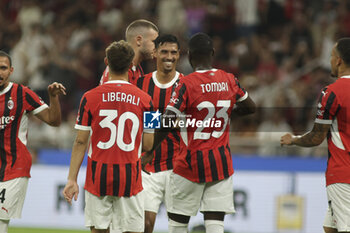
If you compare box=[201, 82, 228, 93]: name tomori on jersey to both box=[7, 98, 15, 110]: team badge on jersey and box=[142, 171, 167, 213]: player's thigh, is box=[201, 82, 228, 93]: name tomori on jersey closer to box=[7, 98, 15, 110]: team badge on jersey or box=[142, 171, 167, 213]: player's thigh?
box=[142, 171, 167, 213]: player's thigh

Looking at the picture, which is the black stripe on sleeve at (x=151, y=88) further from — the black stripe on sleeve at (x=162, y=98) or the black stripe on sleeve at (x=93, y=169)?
the black stripe on sleeve at (x=93, y=169)

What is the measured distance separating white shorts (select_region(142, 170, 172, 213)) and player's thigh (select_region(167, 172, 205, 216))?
2.43ft

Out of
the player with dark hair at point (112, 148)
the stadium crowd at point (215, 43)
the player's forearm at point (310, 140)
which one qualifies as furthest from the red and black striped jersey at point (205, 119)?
the stadium crowd at point (215, 43)

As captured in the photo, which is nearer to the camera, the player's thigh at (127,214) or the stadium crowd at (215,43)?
the player's thigh at (127,214)

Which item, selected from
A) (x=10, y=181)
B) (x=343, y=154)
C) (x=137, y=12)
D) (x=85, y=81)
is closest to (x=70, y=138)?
(x=85, y=81)

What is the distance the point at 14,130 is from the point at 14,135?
5 centimetres

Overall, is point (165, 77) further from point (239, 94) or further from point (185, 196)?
point (185, 196)

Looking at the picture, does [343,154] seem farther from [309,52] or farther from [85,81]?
[85,81]

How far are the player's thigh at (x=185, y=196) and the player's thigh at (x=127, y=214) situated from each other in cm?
63

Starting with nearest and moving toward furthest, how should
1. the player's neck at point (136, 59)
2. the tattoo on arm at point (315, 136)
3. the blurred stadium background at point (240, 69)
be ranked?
1. the tattoo on arm at point (315, 136)
2. the player's neck at point (136, 59)
3. the blurred stadium background at point (240, 69)

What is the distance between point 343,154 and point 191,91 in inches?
62.3

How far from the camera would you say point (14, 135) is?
6801 millimetres

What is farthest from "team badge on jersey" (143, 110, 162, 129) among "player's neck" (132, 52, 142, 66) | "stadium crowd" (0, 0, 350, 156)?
"stadium crowd" (0, 0, 350, 156)

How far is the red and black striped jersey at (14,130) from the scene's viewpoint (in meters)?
6.75
